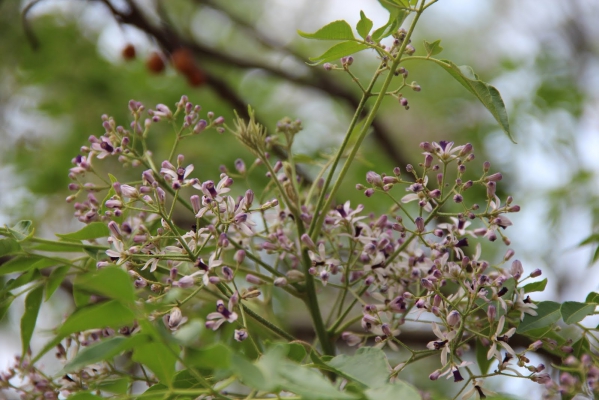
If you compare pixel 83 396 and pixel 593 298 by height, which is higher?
pixel 593 298

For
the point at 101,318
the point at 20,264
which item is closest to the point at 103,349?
the point at 101,318

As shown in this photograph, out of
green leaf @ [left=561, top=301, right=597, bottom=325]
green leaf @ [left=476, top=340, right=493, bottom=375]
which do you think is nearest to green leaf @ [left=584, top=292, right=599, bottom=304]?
green leaf @ [left=561, top=301, right=597, bottom=325]

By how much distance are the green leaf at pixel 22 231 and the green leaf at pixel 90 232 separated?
57 millimetres

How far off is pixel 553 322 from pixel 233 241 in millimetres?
519

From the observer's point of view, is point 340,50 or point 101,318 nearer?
point 101,318

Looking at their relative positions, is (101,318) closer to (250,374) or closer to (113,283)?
(113,283)

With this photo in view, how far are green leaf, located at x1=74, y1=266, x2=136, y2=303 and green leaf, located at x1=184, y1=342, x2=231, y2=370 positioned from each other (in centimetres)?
9

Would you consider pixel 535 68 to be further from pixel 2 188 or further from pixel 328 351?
pixel 2 188

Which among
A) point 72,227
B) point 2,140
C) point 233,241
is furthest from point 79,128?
point 233,241

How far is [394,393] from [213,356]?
0.19 m

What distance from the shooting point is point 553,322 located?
95 centimetres

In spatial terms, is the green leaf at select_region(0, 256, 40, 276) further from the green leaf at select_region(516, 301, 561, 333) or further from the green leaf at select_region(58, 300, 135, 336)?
the green leaf at select_region(516, 301, 561, 333)

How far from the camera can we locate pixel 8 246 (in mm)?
1013

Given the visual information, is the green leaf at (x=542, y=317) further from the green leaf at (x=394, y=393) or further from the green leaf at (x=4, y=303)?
the green leaf at (x=4, y=303)
